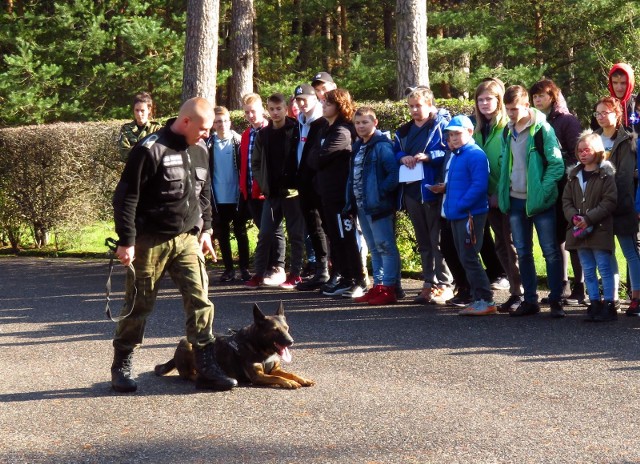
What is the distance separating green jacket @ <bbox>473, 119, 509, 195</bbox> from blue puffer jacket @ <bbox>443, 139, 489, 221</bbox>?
0.29m

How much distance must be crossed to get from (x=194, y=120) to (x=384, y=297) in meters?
4.23

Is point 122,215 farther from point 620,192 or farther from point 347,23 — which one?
point 347,23

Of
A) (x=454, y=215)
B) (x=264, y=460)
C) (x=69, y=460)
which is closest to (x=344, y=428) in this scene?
(x=264, y=460)

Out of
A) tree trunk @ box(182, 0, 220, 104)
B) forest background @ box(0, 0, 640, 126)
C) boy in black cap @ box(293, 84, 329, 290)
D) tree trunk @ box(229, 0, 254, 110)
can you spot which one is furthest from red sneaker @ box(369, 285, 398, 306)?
forest background @ box(0, 0, 640, 126)

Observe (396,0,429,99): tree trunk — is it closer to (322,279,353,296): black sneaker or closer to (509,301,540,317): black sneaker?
(322,279,353,296): black sneaker

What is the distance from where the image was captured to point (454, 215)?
32.9 ft

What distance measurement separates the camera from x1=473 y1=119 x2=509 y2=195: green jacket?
10.3m

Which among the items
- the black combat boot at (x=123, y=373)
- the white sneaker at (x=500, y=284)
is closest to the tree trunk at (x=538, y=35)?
the white sneaker at (x=500, y=284)

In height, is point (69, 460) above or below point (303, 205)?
below

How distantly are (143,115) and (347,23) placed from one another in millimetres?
29509

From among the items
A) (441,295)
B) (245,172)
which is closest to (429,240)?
(441,295)

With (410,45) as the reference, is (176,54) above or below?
above

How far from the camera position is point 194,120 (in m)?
7.09

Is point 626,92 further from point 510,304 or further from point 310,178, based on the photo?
point 310,178
